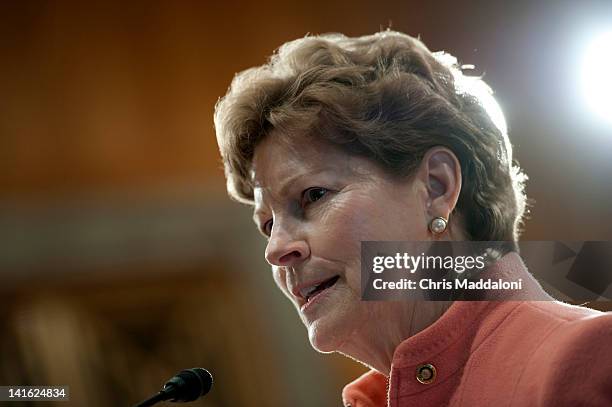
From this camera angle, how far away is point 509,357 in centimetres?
102

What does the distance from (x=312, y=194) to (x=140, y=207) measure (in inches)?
48.5

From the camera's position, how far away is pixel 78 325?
2.19 m

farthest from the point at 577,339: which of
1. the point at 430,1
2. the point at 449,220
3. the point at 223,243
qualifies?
the point at 223,243

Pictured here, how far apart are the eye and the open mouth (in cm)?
13

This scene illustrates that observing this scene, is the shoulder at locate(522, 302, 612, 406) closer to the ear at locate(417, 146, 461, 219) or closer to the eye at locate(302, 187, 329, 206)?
the ear at locate(417, 146, 461, 219)

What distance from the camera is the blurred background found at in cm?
218

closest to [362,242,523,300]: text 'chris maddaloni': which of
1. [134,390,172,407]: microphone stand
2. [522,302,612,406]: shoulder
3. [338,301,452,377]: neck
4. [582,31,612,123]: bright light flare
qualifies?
[338,301,452,377]: neck

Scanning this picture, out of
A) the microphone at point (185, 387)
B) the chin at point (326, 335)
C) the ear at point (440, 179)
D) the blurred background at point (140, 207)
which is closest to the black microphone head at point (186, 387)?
the microphone at point (185, 387)

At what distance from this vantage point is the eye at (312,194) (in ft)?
4.03

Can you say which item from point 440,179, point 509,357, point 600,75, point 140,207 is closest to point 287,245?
point 440,179

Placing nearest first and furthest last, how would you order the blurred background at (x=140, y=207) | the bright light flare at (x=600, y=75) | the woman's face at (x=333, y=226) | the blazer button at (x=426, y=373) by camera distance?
the blazer button at (x=426, y=373), the woman's face at (x=333, y=226), the bright light flare at (x=600, y=75), the blurred background at (x=140, y=207)

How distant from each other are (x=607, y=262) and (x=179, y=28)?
54.8 inches

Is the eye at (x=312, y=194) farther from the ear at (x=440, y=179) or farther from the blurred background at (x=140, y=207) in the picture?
the blurred background at (x=140, y=207)

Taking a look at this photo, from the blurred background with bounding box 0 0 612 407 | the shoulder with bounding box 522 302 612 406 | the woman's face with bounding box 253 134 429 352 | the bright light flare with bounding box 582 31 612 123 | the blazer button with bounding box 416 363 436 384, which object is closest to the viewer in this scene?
the shoulder with bounding box 522 302 612 406
